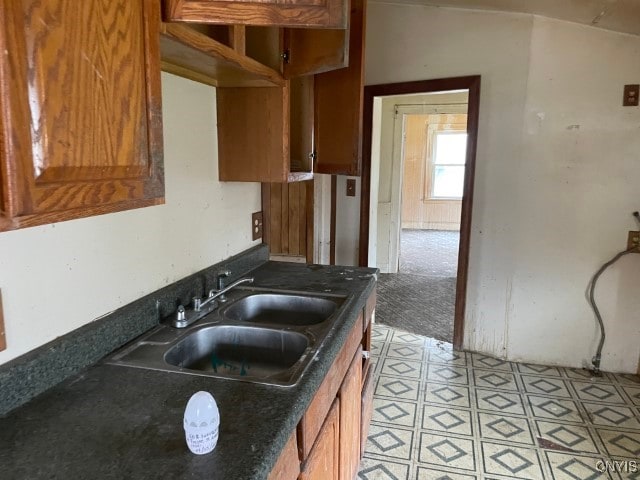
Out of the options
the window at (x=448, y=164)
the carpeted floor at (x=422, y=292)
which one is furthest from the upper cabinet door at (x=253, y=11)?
the window at (x=448, y=164)

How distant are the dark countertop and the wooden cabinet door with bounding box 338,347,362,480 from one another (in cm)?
39

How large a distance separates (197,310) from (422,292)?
359cm

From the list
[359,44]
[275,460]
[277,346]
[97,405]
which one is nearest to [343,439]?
[277,346]

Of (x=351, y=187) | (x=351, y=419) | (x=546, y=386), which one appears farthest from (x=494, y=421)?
→ (x=351, y=187)

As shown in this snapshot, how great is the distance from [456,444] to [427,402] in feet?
1.27

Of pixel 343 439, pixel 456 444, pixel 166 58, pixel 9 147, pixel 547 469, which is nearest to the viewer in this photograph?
pixel 9 147

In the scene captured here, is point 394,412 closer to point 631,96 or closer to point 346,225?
point 346,225

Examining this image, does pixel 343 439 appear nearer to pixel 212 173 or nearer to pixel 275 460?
pixel 275 460

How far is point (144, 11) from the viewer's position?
2.69ft

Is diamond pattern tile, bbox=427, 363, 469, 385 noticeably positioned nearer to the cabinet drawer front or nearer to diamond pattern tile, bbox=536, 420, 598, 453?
diamond pattern tile, bbox=536, 420, 598, 453

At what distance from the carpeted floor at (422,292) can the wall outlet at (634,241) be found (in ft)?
4.45

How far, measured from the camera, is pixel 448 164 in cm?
852

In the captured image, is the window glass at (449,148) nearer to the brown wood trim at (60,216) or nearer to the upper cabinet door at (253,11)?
the upper cabinet door at (253,11)

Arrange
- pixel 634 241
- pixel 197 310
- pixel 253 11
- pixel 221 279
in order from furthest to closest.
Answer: pixel 634 241 < pixel 221 279 < pixel 197 310 < pixel 253 11
